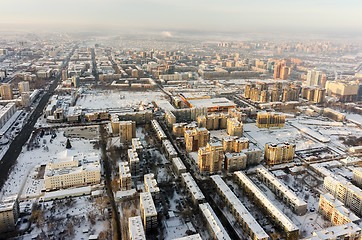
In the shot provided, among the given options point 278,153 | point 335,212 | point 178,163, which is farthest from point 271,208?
point 178,163

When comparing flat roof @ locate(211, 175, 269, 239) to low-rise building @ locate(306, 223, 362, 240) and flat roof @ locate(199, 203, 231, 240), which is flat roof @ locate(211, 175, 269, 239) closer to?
flat roof @ locate(199, 203, 231, 240)

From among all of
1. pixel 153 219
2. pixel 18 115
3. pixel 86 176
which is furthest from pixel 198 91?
pixel 153 219

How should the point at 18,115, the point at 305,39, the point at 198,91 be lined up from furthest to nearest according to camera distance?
1. the point at 305,39
2. the point at 198,91
3. the point at 18,115

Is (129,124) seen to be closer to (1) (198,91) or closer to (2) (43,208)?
(2) (43,208)

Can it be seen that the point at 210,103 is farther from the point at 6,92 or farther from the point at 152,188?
the point at 6,92

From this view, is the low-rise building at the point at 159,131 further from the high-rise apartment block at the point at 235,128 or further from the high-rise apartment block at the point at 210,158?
the high-rise apartment block at the point at 235,128

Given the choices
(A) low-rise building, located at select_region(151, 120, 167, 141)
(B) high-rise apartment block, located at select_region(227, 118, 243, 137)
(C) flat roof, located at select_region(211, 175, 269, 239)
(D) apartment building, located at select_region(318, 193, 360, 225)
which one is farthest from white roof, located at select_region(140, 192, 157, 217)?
(B) high-rise apartment block, located at select_region(227, 118, 243, 137)

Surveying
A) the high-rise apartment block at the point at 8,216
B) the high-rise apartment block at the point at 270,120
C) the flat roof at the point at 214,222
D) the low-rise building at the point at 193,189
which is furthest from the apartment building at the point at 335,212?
the high-rise apartment block at the point at 8,216
